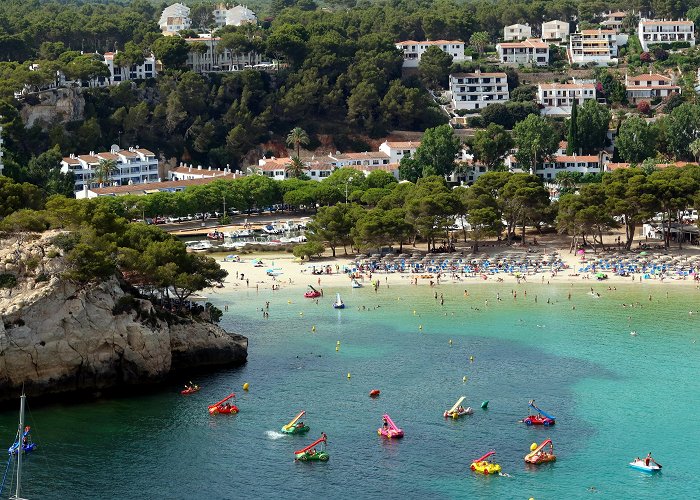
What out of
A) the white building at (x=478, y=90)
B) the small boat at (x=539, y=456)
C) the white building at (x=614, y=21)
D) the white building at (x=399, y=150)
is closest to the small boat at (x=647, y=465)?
the small boat at (x=539, y=456)

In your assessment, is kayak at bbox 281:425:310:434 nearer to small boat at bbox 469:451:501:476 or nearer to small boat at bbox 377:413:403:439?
small boat at bbox 377:413:403:439

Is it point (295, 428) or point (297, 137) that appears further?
point (297, 137)

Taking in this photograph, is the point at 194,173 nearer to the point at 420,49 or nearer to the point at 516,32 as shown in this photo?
the point at 420,49

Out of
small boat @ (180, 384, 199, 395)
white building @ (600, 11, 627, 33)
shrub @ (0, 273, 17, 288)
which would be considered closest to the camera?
shrub @ (0, 273, 17, 288)

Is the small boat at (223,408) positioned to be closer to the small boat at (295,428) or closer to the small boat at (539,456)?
the small boat at (295,428)

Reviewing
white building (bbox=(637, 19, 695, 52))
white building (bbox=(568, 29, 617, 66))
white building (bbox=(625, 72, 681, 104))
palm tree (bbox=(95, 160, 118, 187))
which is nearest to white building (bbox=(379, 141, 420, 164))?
white building (bbox=(625, 72, 681, 104))

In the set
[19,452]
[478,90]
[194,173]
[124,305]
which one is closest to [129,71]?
[194,173]

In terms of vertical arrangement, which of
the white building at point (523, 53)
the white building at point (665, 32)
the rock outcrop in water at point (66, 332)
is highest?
the white building at point (665, 32)
